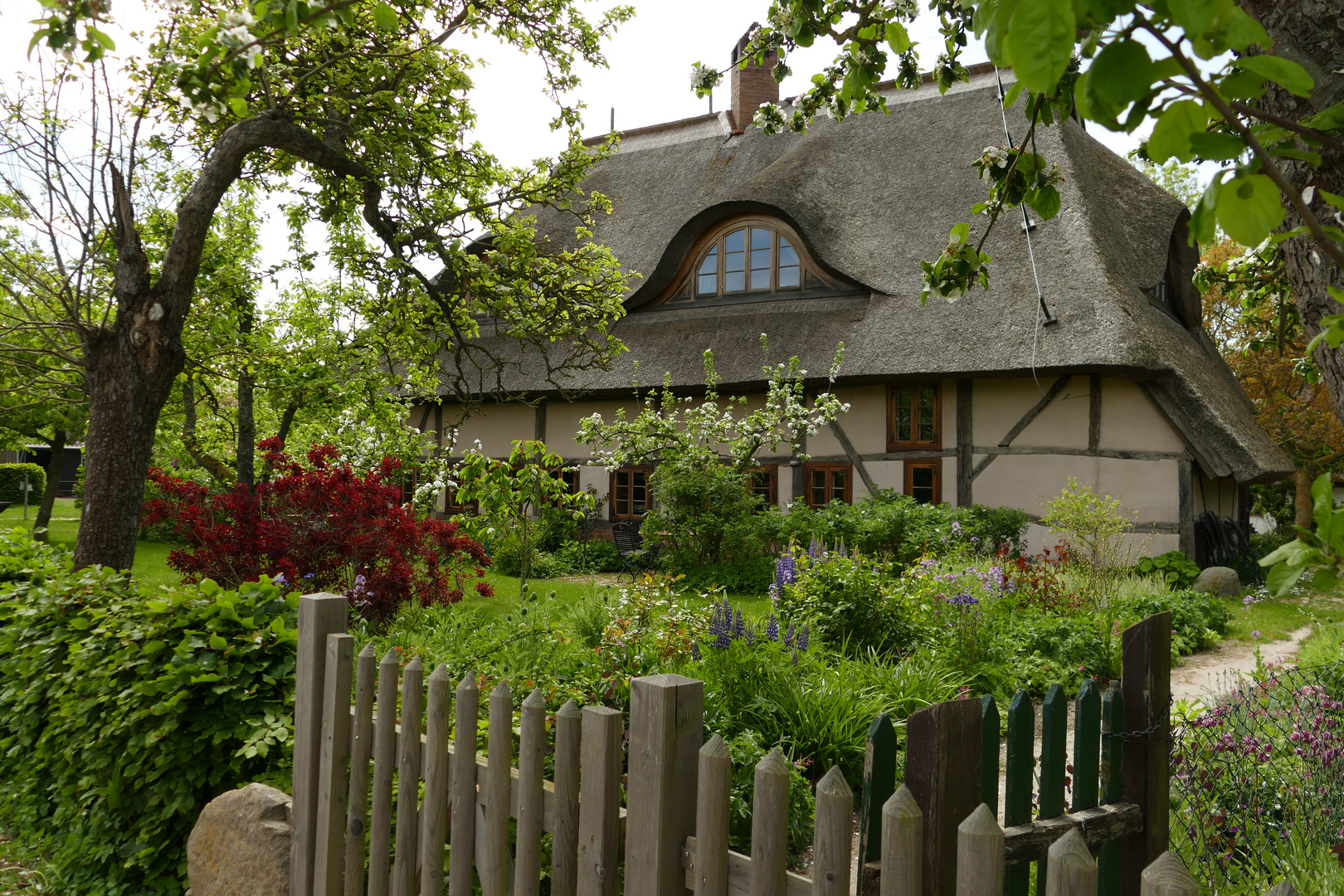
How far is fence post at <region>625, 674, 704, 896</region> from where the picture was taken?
164cm

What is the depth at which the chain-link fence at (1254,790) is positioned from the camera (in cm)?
285

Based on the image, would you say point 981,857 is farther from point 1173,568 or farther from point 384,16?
point 1173,568

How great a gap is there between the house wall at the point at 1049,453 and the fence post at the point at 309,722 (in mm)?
9881

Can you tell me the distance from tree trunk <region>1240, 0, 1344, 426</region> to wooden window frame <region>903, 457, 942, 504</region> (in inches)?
401

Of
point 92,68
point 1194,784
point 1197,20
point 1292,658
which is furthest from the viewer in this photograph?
point 1292,658

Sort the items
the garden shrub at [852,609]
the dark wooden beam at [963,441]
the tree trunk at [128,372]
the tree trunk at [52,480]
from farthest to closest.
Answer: the tree trunk at [52,480] < the dark wooden beam at [963,441] < the garden shrub at [852,609] < the tree trunk at [128,372]

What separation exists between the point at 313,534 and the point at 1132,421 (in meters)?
9.93

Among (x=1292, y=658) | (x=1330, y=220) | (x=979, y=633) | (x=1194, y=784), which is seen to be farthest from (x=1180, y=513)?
(x=1330, y=220)

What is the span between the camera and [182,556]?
20.1 ft

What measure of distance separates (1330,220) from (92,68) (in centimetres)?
597

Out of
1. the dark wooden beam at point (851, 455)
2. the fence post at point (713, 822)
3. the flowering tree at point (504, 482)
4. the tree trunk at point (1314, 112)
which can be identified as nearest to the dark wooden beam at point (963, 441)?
the dark wooden beam at point (851, 455)

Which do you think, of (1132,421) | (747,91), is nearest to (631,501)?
(1132,421)

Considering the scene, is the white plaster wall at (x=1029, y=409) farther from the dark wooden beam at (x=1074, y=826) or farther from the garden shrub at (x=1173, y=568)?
the dark wooden beam at (x=1074, y=826)

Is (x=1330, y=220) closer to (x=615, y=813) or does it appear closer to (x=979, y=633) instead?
(x=615, y=813)
